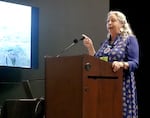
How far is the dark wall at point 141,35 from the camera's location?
4.75 meters

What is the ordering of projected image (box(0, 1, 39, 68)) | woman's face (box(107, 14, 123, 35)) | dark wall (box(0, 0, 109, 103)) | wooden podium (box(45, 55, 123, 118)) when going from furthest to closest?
dark wall (box(0, 0, 109, 103)) → projected image (box(0, 1, 39, 68)) → woman's face (box(107, 14, 123, 35)) → wooden podium (box(45, 55, 123, 118))

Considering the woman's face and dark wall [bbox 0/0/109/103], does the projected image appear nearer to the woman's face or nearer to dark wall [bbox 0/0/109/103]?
dark wall [bbox 0/0/109/103]

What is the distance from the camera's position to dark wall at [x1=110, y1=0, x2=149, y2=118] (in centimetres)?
475

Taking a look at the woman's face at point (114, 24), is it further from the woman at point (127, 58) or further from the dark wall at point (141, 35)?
the dark wall at point (141, 35)

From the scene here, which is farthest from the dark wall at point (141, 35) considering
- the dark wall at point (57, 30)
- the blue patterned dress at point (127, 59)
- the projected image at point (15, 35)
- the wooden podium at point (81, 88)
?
the wooden podium at point (81, 88)

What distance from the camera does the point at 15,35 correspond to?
343 cm

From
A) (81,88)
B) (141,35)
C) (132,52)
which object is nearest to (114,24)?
(132,52)

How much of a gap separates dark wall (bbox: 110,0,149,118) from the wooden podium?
244 cm

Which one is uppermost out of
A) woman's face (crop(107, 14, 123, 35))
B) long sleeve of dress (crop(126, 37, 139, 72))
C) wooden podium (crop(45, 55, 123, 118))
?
woman's face (crop(107, 14, 123, 35))

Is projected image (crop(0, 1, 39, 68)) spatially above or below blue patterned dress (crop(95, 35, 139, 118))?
above

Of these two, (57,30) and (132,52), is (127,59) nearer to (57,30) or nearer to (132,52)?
(132,52)

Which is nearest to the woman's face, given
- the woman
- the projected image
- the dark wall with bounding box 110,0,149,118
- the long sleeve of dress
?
the woman

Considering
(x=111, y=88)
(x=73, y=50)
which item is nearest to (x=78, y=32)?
(x=73, y=50)

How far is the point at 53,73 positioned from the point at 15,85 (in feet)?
4.78
